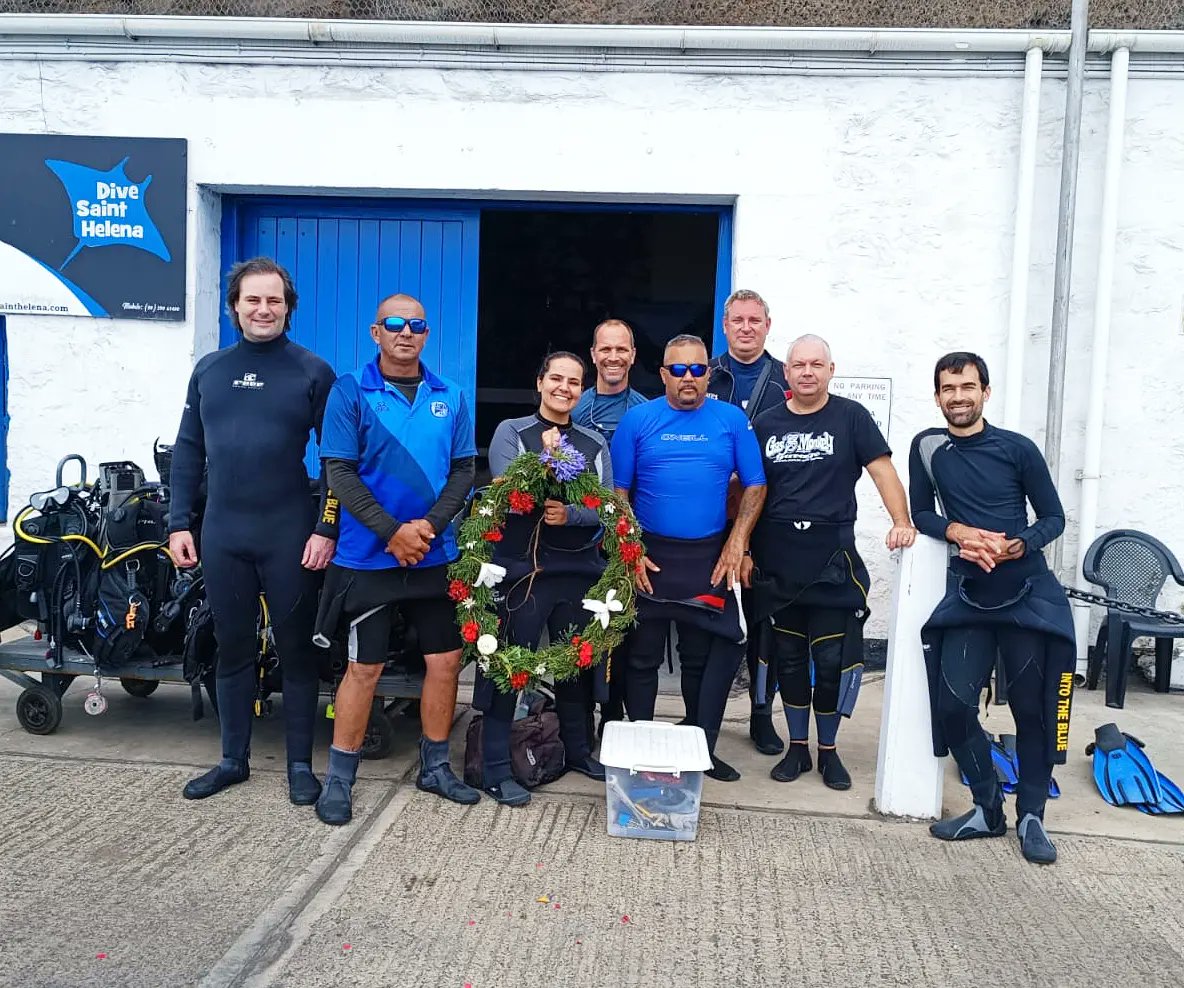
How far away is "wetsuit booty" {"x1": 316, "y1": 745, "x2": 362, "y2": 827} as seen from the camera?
4.24 meters

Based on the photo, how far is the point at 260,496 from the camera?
4.39 m

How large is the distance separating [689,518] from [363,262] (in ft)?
12.5

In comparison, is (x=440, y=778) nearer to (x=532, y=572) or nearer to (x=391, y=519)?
(x=532, y=572)

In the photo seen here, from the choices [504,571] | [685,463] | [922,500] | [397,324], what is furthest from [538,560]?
[922,500]

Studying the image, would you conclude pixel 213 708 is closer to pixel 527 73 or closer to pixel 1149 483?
pixel 527 73

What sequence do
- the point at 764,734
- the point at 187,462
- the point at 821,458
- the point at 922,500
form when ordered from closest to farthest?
1. the point at 922,500
2. the point at 187,462
3. the point at 821,458
4. the point at 764,734

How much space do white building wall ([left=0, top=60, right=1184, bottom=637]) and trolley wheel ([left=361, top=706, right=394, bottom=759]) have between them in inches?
133

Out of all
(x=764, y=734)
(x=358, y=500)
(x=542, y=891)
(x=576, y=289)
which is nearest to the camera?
(x=542, y=891)

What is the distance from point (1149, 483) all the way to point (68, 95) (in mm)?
7548

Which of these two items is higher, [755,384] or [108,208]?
[108,208]

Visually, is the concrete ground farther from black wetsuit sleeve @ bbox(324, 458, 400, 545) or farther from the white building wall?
the white building wall

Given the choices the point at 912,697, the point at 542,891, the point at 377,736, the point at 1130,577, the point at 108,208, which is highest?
the point at 108,208

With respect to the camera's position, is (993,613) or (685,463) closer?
(993,613)

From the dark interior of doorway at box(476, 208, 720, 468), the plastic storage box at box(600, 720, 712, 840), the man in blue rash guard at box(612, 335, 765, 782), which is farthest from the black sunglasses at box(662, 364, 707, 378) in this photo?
the dark interior of doorway at box(476, 208, 720, 468)
